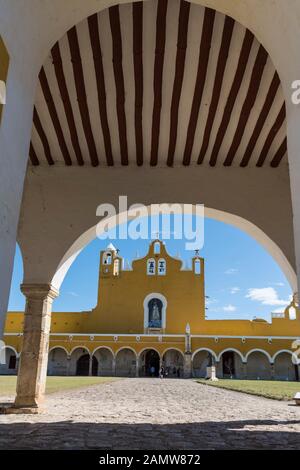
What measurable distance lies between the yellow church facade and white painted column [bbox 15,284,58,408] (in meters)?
20.1

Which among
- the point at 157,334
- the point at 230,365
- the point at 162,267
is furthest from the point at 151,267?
the point at 230,365

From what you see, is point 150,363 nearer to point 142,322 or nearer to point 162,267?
point 142,322

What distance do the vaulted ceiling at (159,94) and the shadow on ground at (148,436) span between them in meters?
3.29

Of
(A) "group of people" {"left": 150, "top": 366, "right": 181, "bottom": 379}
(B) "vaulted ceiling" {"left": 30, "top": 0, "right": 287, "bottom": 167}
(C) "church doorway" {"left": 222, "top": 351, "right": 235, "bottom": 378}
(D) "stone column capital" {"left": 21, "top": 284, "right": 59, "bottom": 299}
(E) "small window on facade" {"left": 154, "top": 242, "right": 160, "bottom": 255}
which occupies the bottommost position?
(A) "group of people" {"left": 150, "top": 366, "right": 181, "bottom": 379}

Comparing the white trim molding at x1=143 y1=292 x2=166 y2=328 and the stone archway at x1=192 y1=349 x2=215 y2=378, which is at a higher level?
the white trim molding at x1=143 y1=292 x2=166 y2=328

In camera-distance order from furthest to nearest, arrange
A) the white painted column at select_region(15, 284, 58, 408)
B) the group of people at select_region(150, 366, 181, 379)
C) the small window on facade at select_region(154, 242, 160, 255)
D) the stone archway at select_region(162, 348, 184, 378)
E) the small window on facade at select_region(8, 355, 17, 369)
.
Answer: the small window on facade at select_region(154, 242, 160, 255) → the small window on facade at select_region(8, 355, 17, 369) → the stone archway at select_region(162, 348, 184, 378) → the group of people at select_region(150, 366, 181, 379) → the white painted column at select_region(15, 284, 58, 408)

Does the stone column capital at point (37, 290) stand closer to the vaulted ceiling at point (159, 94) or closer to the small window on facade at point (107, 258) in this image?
the vaulted ceiling at point (159, 94)

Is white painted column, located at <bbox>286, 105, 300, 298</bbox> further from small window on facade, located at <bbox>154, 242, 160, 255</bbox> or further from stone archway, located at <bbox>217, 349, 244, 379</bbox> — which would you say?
small window on facade, located at <bbox>154, 242, 160, 255</bbox>

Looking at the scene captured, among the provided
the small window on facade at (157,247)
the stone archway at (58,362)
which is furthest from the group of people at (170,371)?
the small window on facade at (157,247)

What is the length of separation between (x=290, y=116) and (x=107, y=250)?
92.2 feet

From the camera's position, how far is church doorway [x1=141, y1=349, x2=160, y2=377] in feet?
87.6

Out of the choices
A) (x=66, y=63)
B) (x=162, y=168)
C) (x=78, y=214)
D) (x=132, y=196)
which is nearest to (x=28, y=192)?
(x=78, y=214)

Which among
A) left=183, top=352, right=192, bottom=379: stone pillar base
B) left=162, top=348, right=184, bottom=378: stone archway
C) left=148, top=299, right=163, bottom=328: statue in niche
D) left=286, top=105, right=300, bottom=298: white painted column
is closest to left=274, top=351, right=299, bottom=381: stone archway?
left=183, top=352, right=192, bottom=379: stone pillar base
